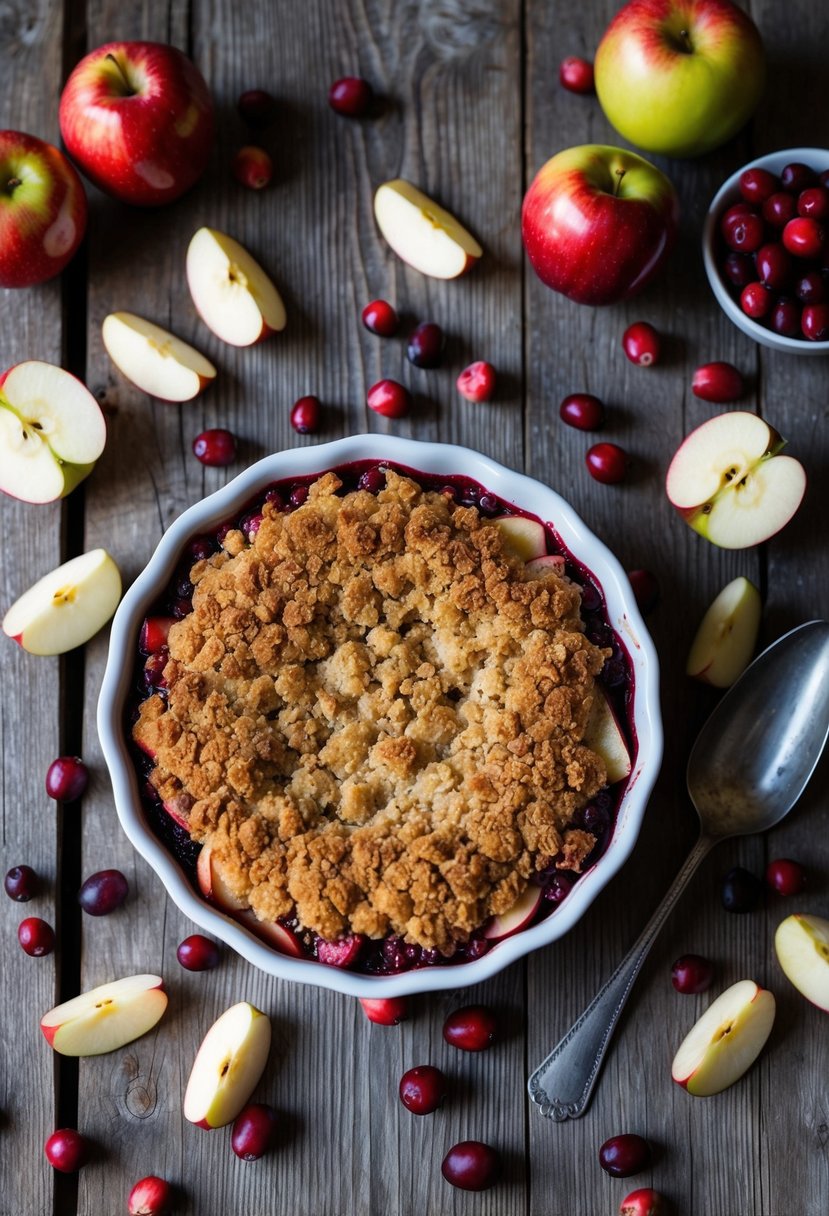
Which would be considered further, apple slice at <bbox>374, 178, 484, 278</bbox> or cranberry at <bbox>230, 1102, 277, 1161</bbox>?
apple slice at <bbox>374, 178, 484, 278</bbox>

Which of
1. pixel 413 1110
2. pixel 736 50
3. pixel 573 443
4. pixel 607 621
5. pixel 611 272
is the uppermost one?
pixel 736 50

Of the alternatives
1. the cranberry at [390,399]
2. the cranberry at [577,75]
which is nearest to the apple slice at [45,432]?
the cranberry at [390,399]

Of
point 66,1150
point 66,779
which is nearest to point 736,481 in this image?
point 66,779

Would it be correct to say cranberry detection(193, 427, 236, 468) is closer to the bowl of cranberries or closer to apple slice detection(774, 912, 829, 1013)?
the bowl of cranberries

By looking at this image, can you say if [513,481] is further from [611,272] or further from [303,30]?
[303,30]

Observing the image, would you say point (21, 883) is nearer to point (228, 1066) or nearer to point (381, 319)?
point (228, 1066)

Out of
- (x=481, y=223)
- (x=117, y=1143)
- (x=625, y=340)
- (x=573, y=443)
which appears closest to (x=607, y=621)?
(x=573, y=443)

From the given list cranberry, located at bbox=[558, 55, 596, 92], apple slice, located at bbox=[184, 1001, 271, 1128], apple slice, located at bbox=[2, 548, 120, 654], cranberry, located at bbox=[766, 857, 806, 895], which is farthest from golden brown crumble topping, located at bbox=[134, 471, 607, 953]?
cranberry, located at bbox=[558, 55, 596, 92]

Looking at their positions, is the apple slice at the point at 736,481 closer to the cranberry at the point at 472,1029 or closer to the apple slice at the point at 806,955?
the apple slice at the point at 806,955
